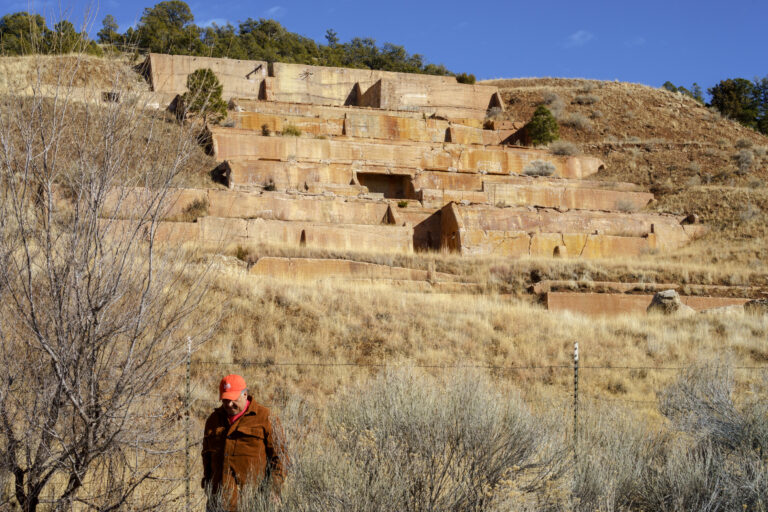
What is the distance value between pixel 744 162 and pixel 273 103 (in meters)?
19.8

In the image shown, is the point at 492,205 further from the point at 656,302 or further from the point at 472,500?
the point at 472,500

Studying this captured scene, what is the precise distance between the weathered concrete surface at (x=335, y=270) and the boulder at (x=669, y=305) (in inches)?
181

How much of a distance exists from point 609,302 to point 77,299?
13.1 meters

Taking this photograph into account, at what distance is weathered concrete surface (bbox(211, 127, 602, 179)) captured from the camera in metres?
26.1

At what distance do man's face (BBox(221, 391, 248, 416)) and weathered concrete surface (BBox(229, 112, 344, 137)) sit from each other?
24.6 m

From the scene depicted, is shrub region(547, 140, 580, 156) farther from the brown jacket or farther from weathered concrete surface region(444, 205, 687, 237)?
the brown jacket

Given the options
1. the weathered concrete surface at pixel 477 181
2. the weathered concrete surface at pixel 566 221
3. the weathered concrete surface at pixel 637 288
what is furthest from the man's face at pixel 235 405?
the weathered concrete surface at pixel 477 181

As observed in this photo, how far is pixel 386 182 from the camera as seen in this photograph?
1067 inches

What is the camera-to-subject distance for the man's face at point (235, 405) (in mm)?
5090

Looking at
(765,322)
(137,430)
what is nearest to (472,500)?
(137,430)

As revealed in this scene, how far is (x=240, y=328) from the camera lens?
11836 millimetres

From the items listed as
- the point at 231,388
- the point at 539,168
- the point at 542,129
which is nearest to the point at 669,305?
the point at 231,388

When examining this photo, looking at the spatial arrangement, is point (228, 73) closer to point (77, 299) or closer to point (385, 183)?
point (385, 183)

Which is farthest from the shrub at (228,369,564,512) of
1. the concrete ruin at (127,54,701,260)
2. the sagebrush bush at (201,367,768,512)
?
the concrete ruin at (127,54,701,260)
